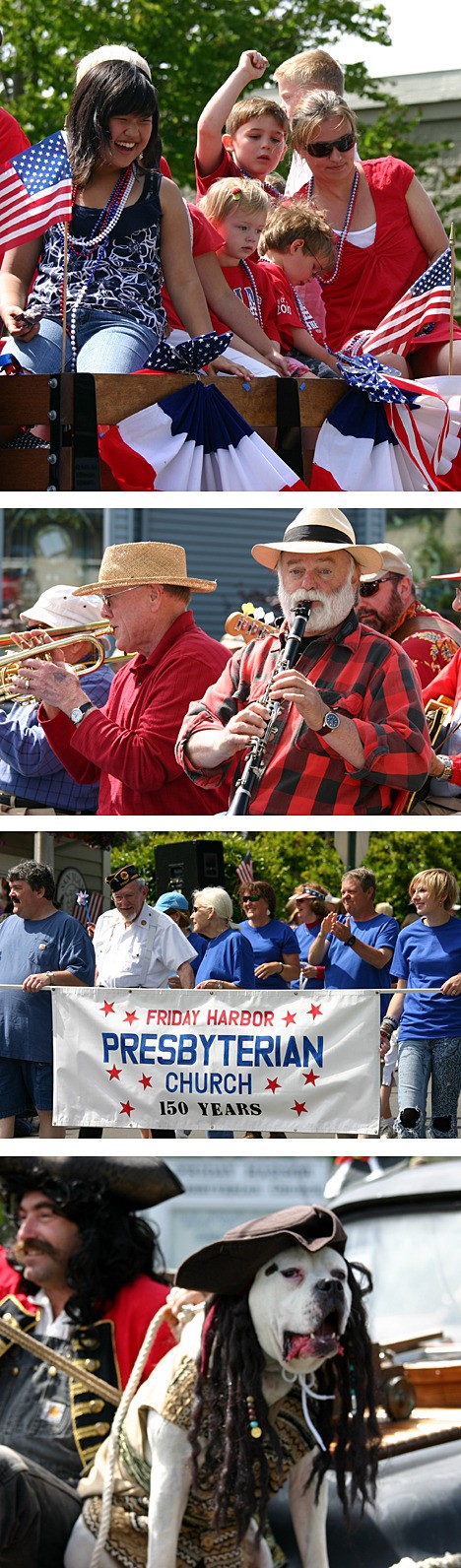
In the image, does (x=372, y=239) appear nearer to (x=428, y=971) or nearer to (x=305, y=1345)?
(x=428, y=971)

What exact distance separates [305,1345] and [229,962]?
129 cm

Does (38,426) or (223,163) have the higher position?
(223,163)

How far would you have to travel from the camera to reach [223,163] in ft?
25.1

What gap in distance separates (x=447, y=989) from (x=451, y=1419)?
55.2 inches

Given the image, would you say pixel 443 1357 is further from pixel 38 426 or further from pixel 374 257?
pixel 374 257

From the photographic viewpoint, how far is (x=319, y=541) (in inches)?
248

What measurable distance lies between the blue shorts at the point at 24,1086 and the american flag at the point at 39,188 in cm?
288

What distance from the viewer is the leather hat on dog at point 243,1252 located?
6.01 m

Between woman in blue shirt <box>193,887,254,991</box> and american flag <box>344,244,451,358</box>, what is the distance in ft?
7.31

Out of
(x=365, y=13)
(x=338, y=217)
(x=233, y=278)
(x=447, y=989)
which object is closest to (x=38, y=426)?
(x=233, y=278)

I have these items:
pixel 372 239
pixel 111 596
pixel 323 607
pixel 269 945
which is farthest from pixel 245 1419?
pixel 372 239

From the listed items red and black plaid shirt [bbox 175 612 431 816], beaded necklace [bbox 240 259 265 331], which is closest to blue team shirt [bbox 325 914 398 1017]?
red and black plaid shirt [bbox 175 612 431 816]

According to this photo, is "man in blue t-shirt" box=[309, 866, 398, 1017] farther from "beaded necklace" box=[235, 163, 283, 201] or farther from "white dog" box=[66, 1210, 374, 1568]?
"beaded necklace" box=[235, 163, 283, 201]

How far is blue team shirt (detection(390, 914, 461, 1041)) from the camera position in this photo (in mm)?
6359
